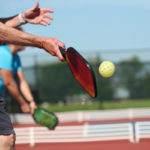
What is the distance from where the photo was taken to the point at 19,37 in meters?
2.79

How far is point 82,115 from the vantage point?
628 inches

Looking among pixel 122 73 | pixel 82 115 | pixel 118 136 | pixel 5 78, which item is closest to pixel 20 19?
pixel 5 78

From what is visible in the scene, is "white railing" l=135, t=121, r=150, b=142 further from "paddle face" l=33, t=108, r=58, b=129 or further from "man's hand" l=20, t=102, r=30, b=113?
"man's hand" l=20, t=102, r=30, b=113

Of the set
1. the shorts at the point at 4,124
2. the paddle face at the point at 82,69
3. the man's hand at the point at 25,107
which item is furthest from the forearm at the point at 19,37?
the man's hand at the point at 25,107

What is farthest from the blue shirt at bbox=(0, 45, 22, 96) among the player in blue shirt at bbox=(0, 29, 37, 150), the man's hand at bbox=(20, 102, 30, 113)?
the man's hand at bbox=(20, 102, 30, 113)

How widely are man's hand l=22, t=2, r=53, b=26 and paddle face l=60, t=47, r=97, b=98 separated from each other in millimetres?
866

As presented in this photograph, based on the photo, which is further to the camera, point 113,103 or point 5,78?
point 113,103

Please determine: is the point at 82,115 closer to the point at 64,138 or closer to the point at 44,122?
the point at 64,138

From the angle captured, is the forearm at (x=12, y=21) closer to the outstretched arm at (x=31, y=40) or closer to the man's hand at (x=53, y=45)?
the outstretched arm at (x=31, y=40)

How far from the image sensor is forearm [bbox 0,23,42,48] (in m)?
2.73

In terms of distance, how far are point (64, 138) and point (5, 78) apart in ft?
16.0

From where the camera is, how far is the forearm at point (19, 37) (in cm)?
273

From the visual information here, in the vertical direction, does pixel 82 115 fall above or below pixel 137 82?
below

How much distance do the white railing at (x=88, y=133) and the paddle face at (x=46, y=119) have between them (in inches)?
112
